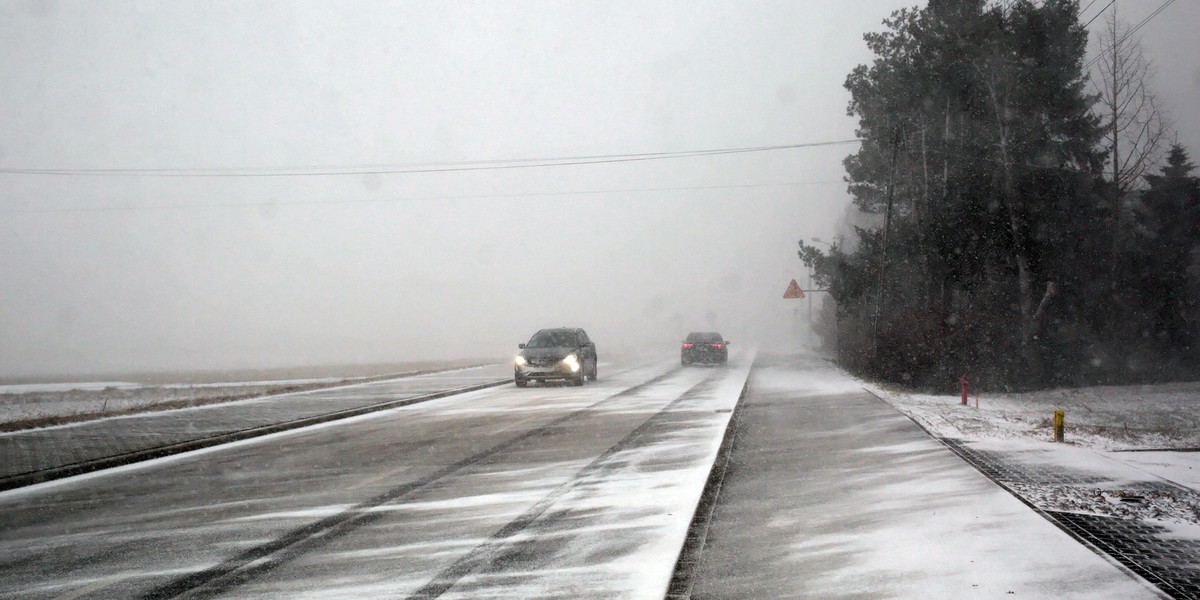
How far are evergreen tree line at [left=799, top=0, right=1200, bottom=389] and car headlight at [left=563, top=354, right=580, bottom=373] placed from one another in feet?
31.4

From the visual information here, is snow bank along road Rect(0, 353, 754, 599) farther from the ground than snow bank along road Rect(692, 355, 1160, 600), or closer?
farther from the ground

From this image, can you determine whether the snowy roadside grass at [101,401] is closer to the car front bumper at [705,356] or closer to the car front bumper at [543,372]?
the car front bumper at [543,372]

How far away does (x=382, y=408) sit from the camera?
18.0m

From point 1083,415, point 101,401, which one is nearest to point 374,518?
point 1083,415

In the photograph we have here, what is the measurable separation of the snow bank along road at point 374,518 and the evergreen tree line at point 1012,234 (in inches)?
701

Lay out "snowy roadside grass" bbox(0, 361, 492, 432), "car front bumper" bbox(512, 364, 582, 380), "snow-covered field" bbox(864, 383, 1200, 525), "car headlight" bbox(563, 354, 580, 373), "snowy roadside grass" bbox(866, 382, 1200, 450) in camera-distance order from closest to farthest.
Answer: "snow-covered field" bbox(864, 383, 1200, 525)
"snowy roadside grass" bbox(866, 382, 1200, 450)
"snowy roadside grass" bbox(0, 361, 492, 432)
"car front bumper" bbox(512, 364, 582, 380)
"car headlight" bbox(563, 354, 580, 373)

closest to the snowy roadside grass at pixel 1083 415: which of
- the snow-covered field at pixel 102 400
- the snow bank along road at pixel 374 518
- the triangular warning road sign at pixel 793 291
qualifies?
the snow bank along road at pixel 374 518

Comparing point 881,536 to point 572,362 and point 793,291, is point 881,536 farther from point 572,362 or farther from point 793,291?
point 793,291

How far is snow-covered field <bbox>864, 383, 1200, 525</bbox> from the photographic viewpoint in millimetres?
7512

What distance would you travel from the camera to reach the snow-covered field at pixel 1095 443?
296 inches

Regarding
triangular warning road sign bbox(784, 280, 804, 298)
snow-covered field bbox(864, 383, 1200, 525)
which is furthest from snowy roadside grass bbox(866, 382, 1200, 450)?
Answer: triangular warning road sign bbox(784, 280, 804, 298)

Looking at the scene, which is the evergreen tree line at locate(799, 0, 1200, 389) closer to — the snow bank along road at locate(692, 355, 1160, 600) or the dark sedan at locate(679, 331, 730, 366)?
the dark sedan at locate(679, 331, 730, 366)

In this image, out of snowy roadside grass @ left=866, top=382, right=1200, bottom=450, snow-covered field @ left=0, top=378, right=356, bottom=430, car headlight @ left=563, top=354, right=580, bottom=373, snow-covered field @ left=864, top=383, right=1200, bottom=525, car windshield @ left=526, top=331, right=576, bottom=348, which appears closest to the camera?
snow-covered field @ left=864, top=383, right=1200, bottom=525

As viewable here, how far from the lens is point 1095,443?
40.3ft
